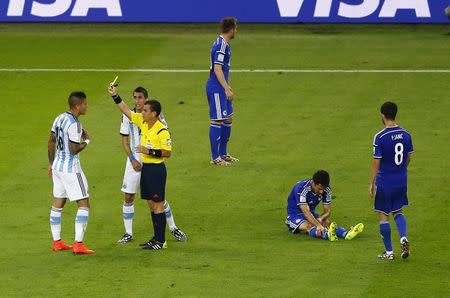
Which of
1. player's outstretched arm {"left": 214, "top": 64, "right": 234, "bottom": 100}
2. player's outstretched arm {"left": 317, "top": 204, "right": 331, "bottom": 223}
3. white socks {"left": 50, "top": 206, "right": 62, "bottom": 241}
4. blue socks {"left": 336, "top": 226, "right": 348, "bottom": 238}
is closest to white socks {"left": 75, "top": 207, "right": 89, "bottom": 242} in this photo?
white socks {"left": 50, "top": 206, "right": 62, "bottom": 241}

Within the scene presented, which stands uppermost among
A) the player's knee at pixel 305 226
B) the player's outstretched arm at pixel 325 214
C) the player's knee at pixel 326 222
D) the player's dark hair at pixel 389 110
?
the player's dark hair at pixel 389 110

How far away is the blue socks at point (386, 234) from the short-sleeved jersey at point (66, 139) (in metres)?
4.13

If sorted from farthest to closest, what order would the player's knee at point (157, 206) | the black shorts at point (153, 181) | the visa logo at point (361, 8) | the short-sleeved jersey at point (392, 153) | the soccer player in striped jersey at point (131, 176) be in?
1. the visa logo at point (361, 8)
2. the soccer player in striped jersey at point (131, 176)
3. the player's knee at point (157, 206)
4. the black shorts at point (153, 181)
5. the short-sleeved jersey at point (392, 153)

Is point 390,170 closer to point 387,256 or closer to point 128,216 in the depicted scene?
point 387,256

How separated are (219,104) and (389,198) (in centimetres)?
677

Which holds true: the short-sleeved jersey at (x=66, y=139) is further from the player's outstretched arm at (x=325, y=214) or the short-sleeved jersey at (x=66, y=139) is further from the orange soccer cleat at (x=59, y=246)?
the player's outstretched arm at (x=325, y=214)

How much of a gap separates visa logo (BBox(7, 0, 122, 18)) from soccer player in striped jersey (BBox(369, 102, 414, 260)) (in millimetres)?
19190

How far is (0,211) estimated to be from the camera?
67.8ft

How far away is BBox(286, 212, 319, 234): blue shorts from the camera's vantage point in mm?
19188

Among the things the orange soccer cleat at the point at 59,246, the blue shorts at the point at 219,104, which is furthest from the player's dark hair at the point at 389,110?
the blue shorts at the point at 219,104

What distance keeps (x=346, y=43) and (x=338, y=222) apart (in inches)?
587

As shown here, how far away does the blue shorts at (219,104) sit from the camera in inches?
927

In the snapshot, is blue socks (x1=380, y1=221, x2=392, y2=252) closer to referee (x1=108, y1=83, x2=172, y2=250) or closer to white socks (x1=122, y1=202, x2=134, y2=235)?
referee (x1=108, y1=83, x2=172, y2=250)

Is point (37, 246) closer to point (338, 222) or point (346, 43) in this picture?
point (338, 222)
